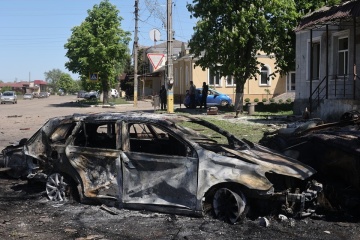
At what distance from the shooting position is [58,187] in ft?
22.6

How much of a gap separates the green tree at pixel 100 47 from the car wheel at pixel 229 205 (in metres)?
40.8

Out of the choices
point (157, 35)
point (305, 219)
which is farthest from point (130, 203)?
point (157, 35)

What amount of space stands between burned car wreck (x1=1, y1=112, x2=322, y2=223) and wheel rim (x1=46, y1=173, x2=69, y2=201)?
0.05ft

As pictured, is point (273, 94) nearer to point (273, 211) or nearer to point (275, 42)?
point (275, 42)

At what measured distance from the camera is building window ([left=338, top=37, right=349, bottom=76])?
20.1m

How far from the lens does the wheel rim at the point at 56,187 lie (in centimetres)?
682

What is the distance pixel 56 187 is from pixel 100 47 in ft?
131

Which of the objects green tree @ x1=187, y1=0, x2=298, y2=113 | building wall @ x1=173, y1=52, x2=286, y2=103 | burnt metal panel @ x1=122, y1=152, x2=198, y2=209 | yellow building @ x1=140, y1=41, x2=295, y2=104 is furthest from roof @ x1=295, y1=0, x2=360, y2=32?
building wall @ x1=173, y1=52, x2=286, y2=103

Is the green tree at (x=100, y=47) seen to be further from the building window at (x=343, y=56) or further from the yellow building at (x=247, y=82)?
the building window at (x=343, y=56)

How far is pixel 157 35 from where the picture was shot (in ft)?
90.5

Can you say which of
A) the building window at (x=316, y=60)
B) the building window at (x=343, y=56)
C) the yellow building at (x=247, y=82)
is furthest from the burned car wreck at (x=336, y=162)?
the yellow building at (x=247, y=82)

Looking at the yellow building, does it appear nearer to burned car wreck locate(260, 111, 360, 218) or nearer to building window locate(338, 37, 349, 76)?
building window locate(338, 37, 349, 76)

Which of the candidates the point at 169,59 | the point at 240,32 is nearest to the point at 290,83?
the point at 240,32

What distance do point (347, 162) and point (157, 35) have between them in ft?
73.8
